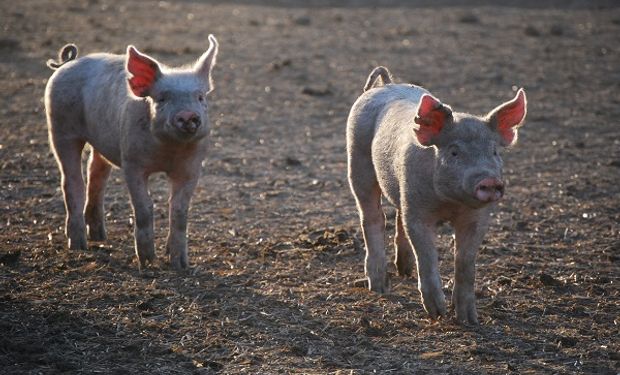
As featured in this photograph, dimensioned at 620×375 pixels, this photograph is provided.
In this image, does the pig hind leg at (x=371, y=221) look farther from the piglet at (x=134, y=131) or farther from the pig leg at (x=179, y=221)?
the pig leg at (x=179, y=221)

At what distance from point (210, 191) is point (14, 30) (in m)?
11.2

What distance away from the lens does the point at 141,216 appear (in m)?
7.42

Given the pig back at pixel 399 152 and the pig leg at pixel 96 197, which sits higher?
the pig back at pixel 399 152

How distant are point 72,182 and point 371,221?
2.65 meters

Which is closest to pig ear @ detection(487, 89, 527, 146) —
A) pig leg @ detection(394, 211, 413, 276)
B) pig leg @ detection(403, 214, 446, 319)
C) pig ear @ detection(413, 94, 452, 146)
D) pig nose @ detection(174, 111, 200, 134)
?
pig ear @ detection(413, 94, 452, 146)

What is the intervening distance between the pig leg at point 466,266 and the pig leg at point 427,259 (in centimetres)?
12

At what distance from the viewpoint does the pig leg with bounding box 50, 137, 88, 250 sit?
800cm

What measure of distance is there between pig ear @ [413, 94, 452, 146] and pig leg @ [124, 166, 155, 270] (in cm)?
241

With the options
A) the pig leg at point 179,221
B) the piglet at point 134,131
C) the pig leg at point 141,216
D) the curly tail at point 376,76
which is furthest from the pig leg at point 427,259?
the pig leg at point 141,216

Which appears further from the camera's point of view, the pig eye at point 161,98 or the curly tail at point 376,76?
the curly tail at point 376,76

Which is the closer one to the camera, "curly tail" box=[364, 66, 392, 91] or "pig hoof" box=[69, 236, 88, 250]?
"curly tail" box=[364, 66, 392, 91]

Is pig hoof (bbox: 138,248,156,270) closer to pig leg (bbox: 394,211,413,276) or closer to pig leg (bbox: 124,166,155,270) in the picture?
pig leg (bbox: 124,166,155,270)

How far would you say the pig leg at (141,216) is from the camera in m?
7.41

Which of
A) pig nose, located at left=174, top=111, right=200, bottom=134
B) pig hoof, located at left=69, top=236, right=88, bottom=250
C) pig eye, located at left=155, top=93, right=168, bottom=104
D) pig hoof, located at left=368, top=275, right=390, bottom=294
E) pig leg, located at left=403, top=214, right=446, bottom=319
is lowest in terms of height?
pig hoof, located at left=69, top=236, right=88, bottom=250
